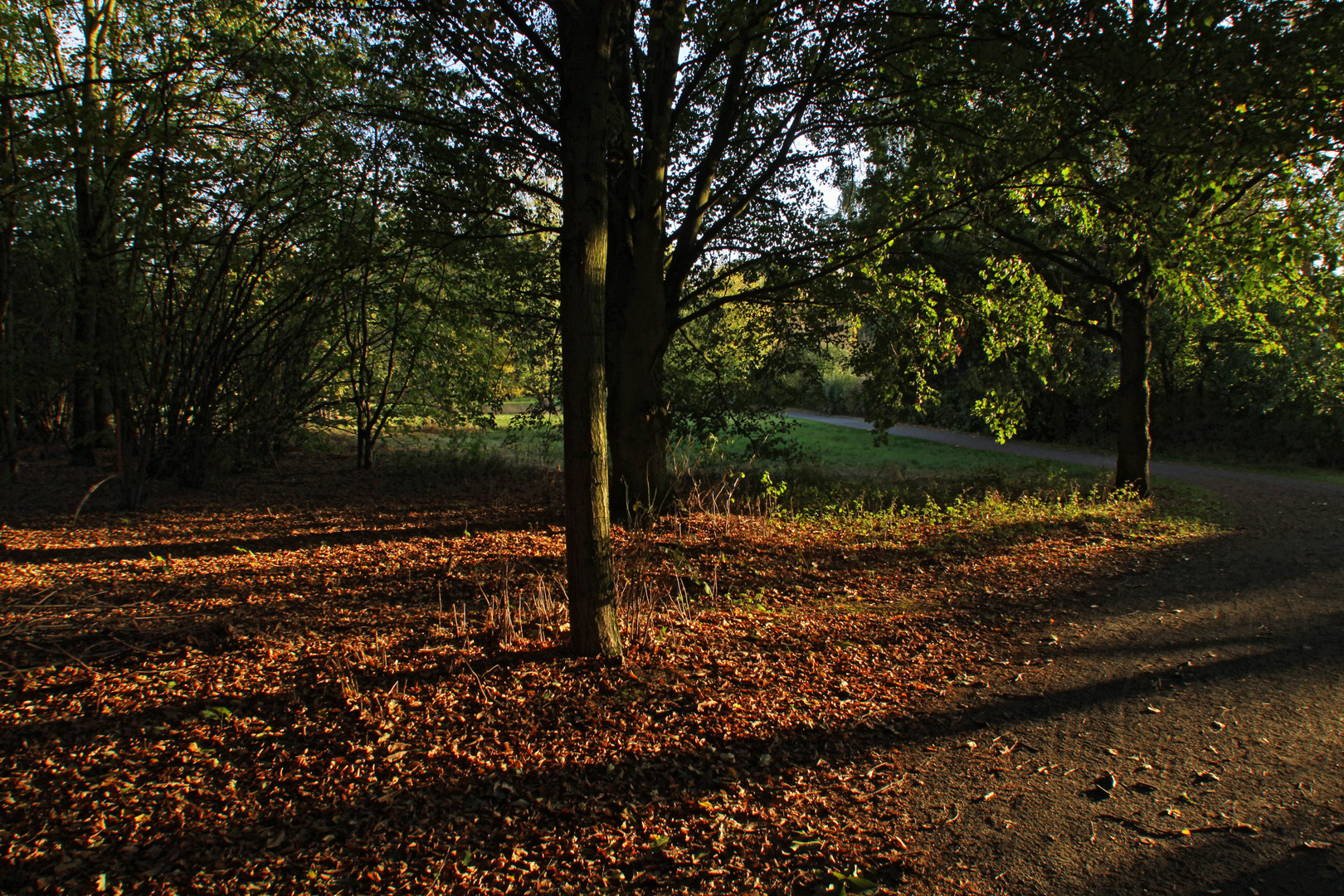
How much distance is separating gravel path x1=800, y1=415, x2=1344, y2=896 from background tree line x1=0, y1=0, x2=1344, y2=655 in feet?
7.09

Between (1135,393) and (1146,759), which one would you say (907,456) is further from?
(1146,759)

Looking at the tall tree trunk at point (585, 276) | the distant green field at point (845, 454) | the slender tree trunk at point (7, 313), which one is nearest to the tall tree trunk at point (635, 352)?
the distant green field at point (845, 454)

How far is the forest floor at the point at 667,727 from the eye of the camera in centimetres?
257

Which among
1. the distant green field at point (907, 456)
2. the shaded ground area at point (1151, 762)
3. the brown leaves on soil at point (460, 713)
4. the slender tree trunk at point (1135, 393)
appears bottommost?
the shaded ground area at point (1151, 762)

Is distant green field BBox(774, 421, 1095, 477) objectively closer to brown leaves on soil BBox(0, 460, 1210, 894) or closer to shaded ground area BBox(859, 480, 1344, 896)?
brown leaves on soil BBox(0, 460, 1210, 894)

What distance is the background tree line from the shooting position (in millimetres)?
4871

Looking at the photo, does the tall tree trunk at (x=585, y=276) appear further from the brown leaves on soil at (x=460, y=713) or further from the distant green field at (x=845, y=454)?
the distant green field at (x=845, y=454)

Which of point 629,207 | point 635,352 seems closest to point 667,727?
point 635,352

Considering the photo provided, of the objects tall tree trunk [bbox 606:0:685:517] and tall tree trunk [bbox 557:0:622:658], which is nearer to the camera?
tall tree trunk [bbox 557:0:622:658]

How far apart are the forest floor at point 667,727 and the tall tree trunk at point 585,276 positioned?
867mm

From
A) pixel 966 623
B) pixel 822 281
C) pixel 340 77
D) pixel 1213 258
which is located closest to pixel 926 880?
pixel 966 623

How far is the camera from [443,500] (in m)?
10.2

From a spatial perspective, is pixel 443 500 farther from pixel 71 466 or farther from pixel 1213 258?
pixel 1213 258

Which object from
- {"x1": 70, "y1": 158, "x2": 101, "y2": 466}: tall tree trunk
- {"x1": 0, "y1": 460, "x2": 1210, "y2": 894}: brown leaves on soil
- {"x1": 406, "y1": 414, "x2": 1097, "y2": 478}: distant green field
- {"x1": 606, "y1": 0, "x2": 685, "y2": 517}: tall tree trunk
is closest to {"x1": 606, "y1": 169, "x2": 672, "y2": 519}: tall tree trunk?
{"x1": 606, "y1": 0, "x2": 685, "y2": 517}: tall tree trunk
